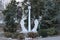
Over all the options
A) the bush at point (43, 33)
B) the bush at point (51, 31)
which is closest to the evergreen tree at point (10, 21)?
the bush at point (43, 33)

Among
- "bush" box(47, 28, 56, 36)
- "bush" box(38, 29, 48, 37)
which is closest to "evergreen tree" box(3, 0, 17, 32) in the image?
"bush" box(38, 29, 48, 37)

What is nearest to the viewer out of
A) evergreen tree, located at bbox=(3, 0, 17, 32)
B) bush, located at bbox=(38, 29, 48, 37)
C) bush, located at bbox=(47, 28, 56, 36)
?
bush, located at bbox=(38, 29, 48, 37)

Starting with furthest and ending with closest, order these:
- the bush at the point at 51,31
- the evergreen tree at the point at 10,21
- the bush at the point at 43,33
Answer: the evergreen tree at the point at 10,21, the bush at the point at 51,31, the bush at the point at 43,33

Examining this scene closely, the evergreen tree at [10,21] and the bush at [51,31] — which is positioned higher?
the evergreen tree at [10,21]

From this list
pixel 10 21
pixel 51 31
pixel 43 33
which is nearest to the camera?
→ pixel 43 33

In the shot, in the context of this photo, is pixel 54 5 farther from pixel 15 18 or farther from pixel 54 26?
pixel 15 18

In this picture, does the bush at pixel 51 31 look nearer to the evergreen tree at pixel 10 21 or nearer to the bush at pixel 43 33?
the bush at pixel 43 33

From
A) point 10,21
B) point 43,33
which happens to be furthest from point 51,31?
point 10,21

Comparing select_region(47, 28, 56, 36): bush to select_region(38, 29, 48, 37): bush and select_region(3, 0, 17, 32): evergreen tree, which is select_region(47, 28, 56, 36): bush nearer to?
select_region(38, 29, 48, 37): bush

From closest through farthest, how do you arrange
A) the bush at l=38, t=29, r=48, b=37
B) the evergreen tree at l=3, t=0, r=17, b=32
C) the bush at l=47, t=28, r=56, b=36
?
the bush at l=38, t=29, r=48, b=37 < the bush at l=47, t=28, r=56, b=36 < the evergreen tree at l=3, t=0, r=17, b=32

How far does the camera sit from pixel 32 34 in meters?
15.6

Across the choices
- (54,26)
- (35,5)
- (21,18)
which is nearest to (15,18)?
(21,18)

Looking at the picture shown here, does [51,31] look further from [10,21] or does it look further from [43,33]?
[10,21]

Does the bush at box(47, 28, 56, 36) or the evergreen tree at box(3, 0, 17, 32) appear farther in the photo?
the evergreen tree at box(3, 0, 17, 32)
